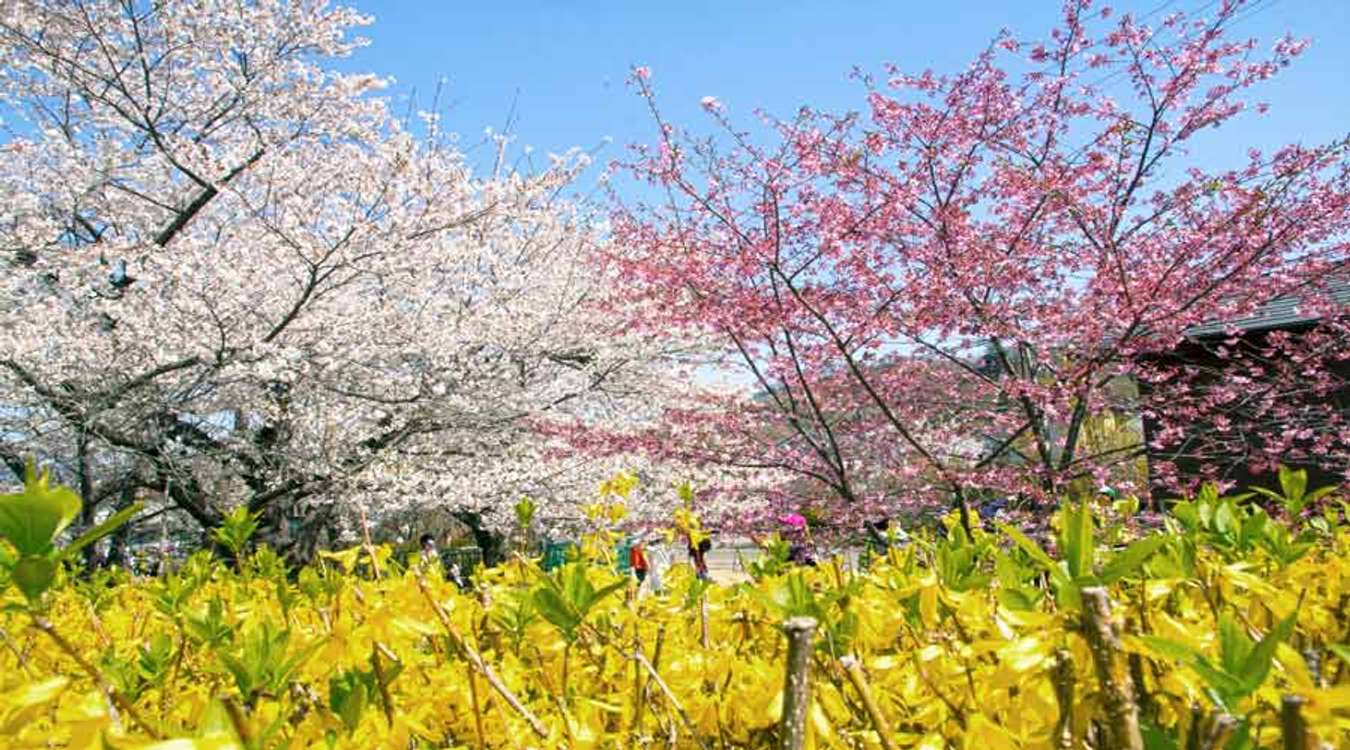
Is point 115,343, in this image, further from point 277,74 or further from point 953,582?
point 953,582

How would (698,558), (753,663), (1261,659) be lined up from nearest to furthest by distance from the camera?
(1261,659), (753,663), (698,558)

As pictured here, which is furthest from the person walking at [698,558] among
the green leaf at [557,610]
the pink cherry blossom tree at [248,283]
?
the pink cherry blossom tree at [248,283]

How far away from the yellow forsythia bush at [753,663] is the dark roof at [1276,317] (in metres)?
6.00

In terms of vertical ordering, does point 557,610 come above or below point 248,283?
below

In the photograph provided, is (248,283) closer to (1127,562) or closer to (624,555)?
(624,555)

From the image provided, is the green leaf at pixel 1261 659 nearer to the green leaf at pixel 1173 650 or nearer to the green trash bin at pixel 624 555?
the green leaf at pixel 1173 650

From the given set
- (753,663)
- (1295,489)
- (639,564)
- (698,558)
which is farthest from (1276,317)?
(753,663)

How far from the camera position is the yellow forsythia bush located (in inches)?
27.3

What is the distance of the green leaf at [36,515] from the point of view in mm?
688

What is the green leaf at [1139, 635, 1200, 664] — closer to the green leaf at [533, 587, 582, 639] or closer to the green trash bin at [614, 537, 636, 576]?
the green leaf at [533, 587, 582, 639]

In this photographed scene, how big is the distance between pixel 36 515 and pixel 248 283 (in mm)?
8165

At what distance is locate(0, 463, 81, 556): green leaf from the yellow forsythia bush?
7 cm

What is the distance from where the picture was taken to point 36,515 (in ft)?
2.27

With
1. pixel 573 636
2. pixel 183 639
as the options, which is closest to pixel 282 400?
pixel 183 639
